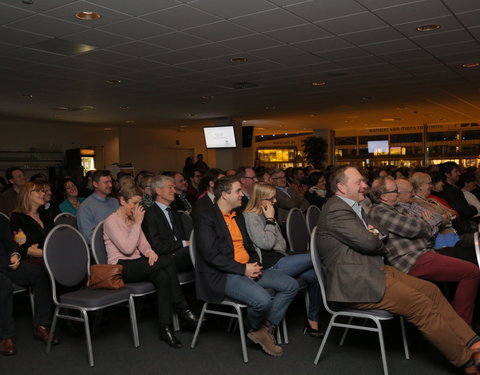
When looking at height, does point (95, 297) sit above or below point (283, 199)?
below

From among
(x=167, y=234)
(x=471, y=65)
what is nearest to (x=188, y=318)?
(x=167, y=234)

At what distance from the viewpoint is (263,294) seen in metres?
3.60

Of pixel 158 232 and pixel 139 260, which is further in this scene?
pixel 158 232

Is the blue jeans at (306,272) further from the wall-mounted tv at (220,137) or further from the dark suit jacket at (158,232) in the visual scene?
the wall-mounted tv at (220,137)

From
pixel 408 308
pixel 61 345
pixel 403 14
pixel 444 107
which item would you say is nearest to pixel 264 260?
pixel 408 308

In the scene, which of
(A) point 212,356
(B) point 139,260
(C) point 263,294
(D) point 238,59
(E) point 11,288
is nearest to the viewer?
(C) point 263,294

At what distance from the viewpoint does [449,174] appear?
257 inches

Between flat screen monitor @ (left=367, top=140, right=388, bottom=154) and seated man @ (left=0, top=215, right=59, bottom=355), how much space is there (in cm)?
1911

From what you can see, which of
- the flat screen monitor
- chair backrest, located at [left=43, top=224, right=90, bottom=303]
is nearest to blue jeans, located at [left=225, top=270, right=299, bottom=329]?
chair backrest, located at [left=43, top=224, right=90, bottom=303]

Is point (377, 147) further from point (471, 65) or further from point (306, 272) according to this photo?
point (306, 272)

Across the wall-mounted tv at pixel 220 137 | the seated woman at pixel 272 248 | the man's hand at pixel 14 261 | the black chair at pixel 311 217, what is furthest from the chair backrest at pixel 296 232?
the wall-mounted tv at pixel 220 137

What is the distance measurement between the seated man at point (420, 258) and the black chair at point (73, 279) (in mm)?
2073

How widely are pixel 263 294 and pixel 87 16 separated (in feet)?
11.4

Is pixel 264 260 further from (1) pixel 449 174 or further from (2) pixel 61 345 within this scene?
(1) pixel 449 174
